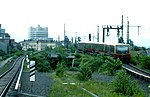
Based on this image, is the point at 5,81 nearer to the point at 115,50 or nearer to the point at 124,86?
the point at 124,86

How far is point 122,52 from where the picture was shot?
175 feet

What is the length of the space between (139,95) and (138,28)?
2366 inches

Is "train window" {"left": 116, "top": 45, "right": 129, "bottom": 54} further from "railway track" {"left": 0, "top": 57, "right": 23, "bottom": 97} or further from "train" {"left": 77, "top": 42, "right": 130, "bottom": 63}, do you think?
"railway track" {"left": 0, "top": 57, "right": 23, "bottom": 97}

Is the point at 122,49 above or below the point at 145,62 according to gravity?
above

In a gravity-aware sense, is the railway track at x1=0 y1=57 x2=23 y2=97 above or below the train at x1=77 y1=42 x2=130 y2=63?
below

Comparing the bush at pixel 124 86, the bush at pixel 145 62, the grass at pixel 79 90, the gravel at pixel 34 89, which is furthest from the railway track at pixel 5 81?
the bush at pixel 145 62

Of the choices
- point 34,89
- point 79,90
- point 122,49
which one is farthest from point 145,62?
point 79,90

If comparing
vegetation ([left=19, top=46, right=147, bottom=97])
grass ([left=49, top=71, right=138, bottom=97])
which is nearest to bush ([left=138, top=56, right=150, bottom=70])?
vegetation ([left=19, top=46, right=147, bottom=97])

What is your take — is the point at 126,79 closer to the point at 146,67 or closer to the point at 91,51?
the point at 146,67

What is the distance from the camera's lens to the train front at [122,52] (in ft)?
174

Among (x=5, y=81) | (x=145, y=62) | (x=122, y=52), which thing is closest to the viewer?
(x=5, y=81)

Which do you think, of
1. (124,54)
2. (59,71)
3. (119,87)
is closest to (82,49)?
(124,54)

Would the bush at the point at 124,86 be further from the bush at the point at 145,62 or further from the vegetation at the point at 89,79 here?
the bush at the point at 145,62

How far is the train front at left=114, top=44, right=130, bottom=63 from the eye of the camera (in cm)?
5312
